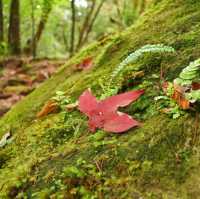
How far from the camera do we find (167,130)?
83.0 inches

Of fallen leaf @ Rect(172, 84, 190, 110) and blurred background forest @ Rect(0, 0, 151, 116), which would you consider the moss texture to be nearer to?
fallen leaf @ Rect(172, 84, 190, 110)

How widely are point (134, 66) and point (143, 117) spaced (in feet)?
2.00

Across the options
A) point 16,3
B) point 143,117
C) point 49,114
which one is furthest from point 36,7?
point 143,117

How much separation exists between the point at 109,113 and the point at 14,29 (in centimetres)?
937

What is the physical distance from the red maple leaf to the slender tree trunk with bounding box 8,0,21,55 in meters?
8.69

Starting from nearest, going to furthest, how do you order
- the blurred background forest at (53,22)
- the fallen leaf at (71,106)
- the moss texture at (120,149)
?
the moss texture at (120,149) < the fallen leaf at (71,106) < the blurred background forest at (53,22)

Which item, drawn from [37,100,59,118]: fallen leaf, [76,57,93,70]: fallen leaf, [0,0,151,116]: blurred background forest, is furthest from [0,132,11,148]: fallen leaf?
[0,0,151,116]: blurred background forest

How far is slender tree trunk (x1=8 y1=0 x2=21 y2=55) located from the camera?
10.6m

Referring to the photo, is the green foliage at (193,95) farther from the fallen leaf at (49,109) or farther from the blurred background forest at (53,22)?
the blurred background forest at (53,22)

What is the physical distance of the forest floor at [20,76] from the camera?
6.97 m

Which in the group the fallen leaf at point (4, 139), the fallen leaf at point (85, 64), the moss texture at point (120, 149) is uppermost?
the fallen leaf at point (85, 64)

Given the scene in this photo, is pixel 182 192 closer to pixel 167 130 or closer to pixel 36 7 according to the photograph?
pixel 167 130

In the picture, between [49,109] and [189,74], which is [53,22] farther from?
[189,74]

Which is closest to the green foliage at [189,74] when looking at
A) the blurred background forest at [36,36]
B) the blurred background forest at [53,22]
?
the blurred background forest at [36,36]
